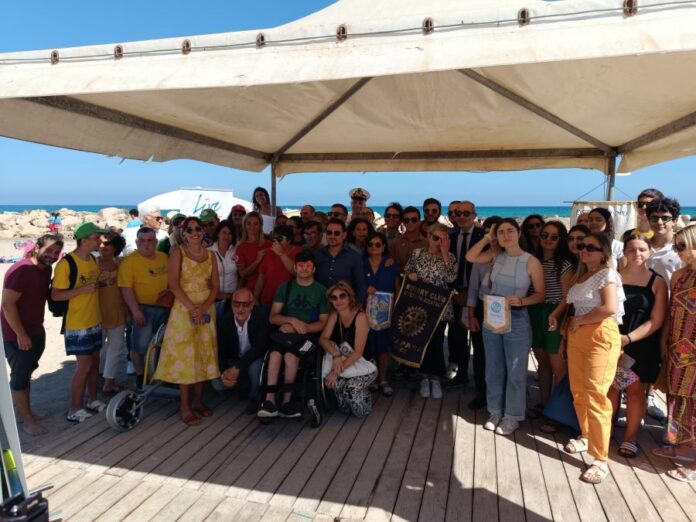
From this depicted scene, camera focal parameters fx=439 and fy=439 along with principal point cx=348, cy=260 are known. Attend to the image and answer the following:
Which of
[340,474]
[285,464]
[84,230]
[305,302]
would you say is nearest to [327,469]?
[340,474]

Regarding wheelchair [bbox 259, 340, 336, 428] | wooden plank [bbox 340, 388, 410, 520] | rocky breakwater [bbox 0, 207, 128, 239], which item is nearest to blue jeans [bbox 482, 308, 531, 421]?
wooden plank [bbox 340, 388, 410, 520]

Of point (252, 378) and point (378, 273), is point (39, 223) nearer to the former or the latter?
point (252, 378)

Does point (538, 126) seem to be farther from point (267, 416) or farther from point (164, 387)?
point (164, 387)

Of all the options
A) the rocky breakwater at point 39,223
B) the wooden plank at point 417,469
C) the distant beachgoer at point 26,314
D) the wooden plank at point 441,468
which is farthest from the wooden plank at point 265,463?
the rocky breakwater at point 39,223

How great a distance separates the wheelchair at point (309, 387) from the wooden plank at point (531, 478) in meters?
1.46

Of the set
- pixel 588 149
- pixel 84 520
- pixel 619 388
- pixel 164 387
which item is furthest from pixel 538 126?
pixel 84 520

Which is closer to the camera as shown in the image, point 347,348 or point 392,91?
point 347,348

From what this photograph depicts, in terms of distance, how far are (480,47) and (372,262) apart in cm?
227

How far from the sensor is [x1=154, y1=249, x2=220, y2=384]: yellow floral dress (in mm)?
3393

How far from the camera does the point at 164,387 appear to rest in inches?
145

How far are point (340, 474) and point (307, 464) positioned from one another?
9.6 inches

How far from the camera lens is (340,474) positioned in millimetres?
2766

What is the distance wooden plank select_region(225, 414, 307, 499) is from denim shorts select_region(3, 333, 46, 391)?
5.98 ft

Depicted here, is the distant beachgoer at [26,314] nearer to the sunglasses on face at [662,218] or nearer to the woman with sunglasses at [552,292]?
the woman with sunglasses at [552,292]
